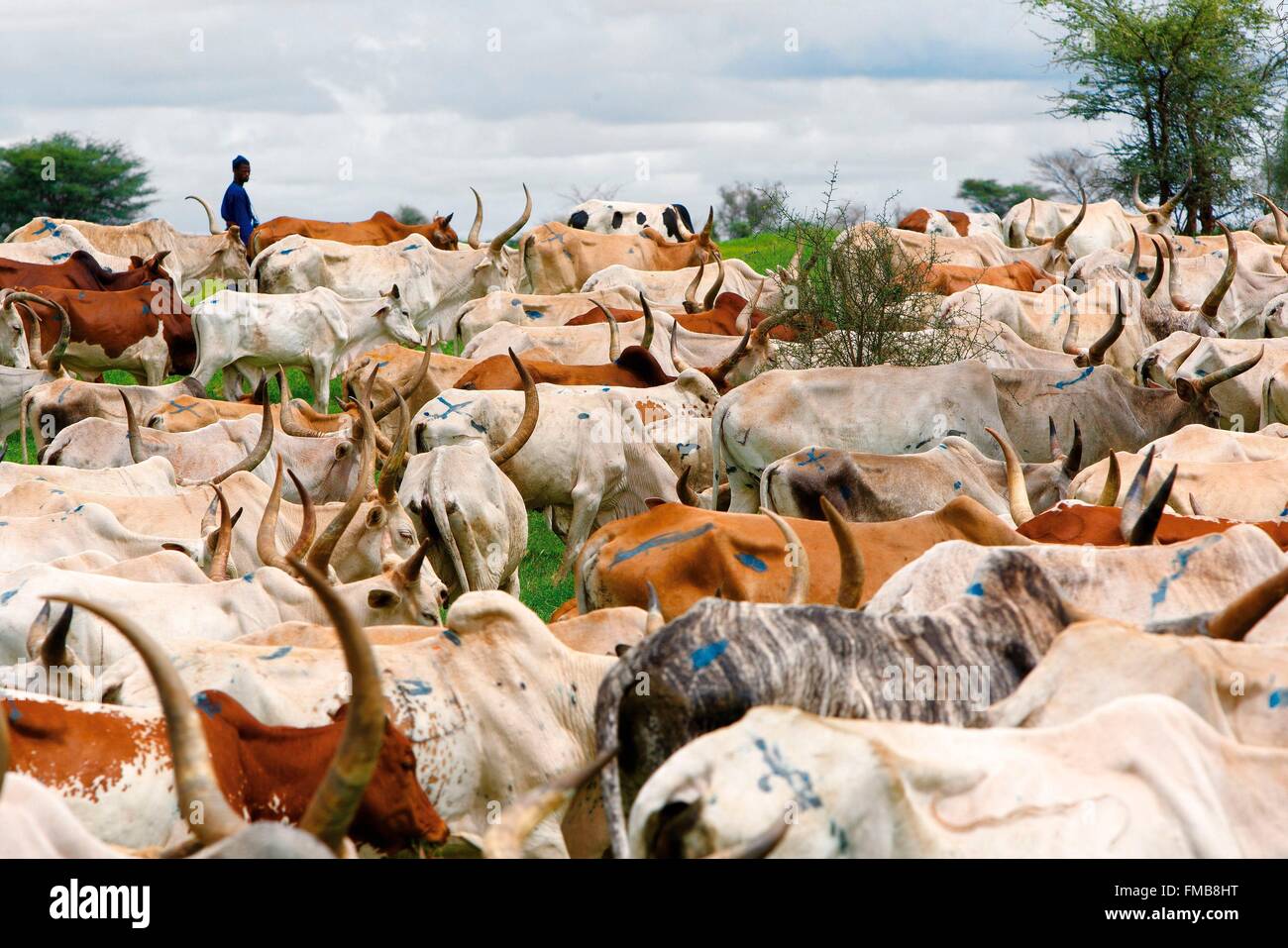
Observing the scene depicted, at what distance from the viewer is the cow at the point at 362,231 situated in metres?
19.4

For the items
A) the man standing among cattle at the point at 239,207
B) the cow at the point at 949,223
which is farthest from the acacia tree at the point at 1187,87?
the man standing among cattle at the point at 239,207

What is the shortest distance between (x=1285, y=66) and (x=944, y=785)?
28.5 meters

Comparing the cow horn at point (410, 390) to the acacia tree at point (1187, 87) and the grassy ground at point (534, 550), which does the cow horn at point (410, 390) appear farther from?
the acacia tree at point (1187, 87)

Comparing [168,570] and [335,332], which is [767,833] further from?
[335,332]

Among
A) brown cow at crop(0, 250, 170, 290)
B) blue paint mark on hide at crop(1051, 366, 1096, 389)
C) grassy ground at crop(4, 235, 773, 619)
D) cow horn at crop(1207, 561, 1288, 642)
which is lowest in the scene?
grassy ground at crop(4, 235, 773, 619)

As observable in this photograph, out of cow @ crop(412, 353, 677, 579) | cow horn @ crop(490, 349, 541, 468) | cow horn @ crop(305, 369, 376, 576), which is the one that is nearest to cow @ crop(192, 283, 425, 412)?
cow @ crop(412, 353, 677, 579)

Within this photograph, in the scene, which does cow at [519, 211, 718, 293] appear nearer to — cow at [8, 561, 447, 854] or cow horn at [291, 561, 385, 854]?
cow at [8, 561, 447, 854]

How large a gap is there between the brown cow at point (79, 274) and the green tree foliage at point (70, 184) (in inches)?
552

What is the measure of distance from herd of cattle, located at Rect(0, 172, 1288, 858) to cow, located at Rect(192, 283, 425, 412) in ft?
0.13

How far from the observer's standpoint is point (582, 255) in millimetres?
19516

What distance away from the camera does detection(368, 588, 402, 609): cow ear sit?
6074 millimetres

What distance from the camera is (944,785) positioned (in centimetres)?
306

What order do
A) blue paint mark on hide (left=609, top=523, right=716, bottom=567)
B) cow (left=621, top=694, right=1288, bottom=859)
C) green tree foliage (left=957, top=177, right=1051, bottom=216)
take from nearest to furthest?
1. cow (left=621, top=694, right=1288, bottom=859)
2. blue paint mark on hide (left=609, top=523, right=716, bottom=567)
3. green tree foliage (left=957, top=177, right=1051, bottom=216)
